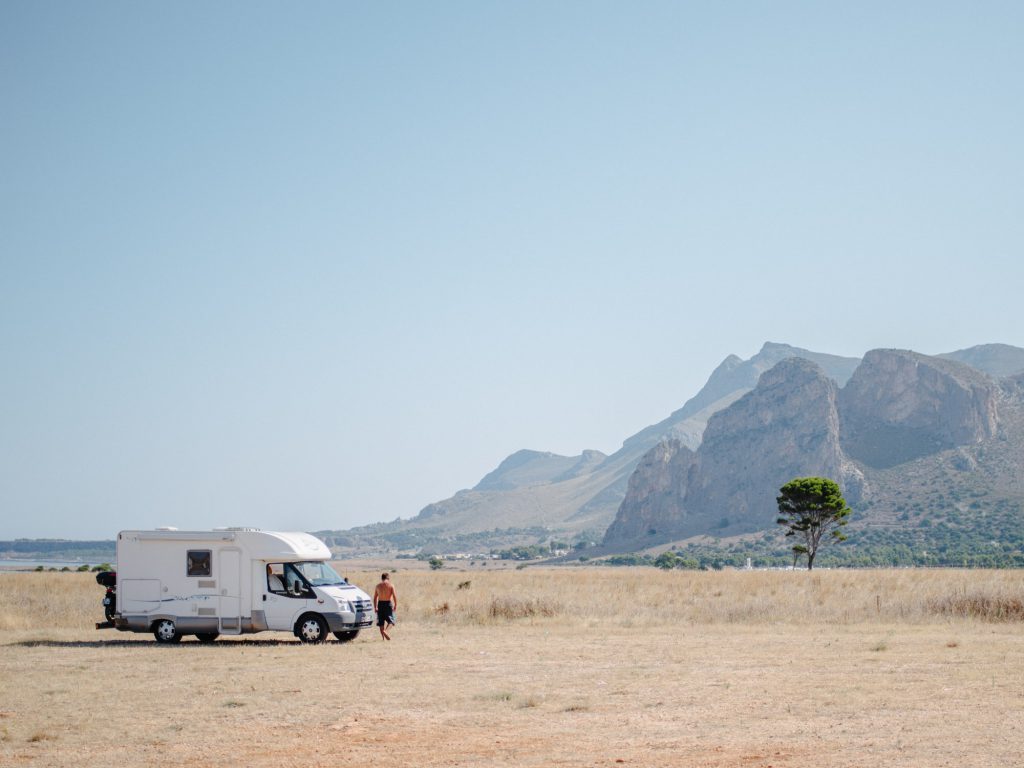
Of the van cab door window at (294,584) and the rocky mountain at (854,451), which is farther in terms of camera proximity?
the rocky mountain at (854,451)

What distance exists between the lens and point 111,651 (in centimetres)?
2248

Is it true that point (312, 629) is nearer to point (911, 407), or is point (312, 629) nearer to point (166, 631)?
point (166, 631)

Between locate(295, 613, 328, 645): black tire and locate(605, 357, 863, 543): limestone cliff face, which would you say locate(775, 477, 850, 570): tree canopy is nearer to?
locate(295, 613, 328, 645): black tire

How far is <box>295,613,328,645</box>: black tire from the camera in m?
24.0

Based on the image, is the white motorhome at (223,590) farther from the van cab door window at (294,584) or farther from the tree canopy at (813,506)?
the tree canopy at (813,506)

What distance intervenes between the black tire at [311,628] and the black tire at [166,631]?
2.72 meters

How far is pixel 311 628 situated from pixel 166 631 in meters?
3.31

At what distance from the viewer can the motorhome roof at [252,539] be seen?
24.1 metres

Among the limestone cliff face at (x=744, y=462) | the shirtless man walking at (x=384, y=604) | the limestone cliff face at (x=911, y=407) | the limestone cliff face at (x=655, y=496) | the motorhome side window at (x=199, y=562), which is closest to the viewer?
the motorhome side window at (x=199, y=562)

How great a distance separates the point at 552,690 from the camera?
16.2 meters

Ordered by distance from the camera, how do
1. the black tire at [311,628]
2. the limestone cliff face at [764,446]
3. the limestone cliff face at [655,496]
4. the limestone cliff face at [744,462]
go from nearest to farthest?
the black tire at [311,628] → the limestone cliff face at [764,446] → the limestone cliff face at [744,462] → the limestone cliff face at [655,496]

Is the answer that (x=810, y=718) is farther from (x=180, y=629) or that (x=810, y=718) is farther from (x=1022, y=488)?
(x=1022, y=488)

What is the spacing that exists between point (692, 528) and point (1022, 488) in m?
63.0

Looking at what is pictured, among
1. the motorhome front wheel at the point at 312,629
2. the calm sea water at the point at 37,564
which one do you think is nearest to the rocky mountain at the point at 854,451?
the calm sea water at the point at 37,564
